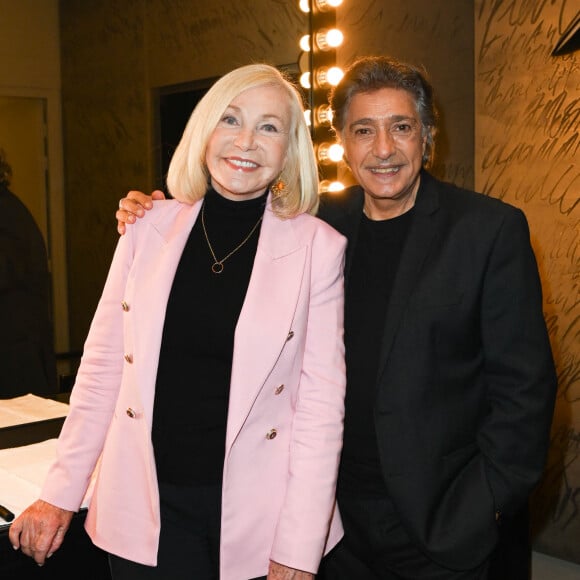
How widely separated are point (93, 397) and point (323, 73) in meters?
1.81

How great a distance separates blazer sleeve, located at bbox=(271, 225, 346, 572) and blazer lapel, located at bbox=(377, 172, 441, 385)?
0.46 ft

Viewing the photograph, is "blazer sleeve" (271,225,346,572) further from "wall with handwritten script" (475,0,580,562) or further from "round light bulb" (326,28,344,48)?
"round light bulb" (326,28,344,48)

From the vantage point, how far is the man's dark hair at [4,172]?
1979 mm

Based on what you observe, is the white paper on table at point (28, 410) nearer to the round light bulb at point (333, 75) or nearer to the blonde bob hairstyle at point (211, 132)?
the blonde bob hairstyle at point (211, 132)

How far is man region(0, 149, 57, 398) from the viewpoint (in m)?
2.01

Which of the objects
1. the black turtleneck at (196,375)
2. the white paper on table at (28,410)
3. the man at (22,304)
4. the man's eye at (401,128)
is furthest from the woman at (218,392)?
the man at (22,304)

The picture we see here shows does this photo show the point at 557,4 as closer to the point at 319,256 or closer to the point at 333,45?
the point at 333,45

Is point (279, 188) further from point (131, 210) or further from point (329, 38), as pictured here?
point (329, 38)

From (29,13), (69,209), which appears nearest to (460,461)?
(69,209)

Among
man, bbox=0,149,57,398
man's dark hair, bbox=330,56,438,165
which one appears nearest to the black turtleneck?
man's dark hair, bbox=330,56,438,165

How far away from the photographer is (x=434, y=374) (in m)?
1.36

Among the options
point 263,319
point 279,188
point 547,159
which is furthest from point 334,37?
point 263,319

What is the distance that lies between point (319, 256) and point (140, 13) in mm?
1370

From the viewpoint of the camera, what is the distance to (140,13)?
90.8 inches
